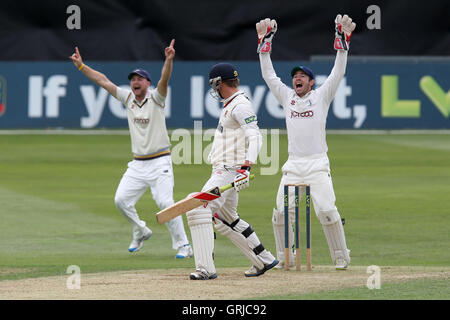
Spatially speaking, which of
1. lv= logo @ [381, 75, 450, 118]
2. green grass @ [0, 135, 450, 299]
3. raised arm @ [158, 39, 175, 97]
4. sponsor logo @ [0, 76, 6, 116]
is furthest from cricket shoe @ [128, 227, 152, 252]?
lv= logo @ [381, 75, 450, 118]

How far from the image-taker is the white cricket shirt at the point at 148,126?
1325cm

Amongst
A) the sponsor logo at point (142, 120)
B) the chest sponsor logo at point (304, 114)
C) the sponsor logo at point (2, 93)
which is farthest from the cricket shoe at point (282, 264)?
the sponsor logo at point (2, 93)

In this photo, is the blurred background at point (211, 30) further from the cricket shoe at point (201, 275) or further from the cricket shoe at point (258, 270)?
the cricket shoe at point (201, 275)

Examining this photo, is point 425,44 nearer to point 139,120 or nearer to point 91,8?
point 91,8

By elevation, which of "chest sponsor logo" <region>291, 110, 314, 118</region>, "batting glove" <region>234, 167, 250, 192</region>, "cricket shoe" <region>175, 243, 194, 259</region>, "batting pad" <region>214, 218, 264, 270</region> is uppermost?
"chest sponsor logo" <region>291, 110, 314, 118</region>

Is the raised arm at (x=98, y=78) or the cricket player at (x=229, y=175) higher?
the raised arm at (x=98, y=78)

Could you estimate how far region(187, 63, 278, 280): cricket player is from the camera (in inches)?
408

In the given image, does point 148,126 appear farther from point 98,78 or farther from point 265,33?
point 265,33

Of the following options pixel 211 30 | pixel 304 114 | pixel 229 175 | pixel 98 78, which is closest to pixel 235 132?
pixel 229 175

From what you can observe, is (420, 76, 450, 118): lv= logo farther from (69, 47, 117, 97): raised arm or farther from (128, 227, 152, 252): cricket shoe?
(69, 47, 117, 97): raised arm

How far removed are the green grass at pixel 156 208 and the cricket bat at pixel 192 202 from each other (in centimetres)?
180

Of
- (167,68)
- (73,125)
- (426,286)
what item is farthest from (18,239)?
(73,125)

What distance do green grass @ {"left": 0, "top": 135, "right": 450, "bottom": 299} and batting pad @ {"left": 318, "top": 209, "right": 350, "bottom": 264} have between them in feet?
3.52

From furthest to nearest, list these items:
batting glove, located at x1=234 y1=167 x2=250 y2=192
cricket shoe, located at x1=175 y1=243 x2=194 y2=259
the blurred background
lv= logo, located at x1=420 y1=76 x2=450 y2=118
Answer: the blurred background < lv= logo, located at x1=420 y1=76 x2=450 y2=118 < cricket shoe, located at x1=175 y1=243 x2=194 y2=259 < batting glove, located at x1=234 y1=167 x2=250 y2=192
